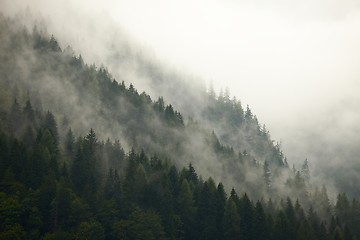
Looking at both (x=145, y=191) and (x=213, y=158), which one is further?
(x=213, y=158)

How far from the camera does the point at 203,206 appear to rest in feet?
414

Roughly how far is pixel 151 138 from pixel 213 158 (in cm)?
2724

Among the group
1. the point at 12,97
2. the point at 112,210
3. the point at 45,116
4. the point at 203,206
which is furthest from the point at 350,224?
the point at 12,97

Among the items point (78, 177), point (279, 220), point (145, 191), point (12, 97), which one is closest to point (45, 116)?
point (12, 97)

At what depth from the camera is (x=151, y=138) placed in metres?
193

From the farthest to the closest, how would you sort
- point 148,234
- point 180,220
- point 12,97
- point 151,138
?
point 151,138 < point 12,97 < point 180,220 < point 148,234

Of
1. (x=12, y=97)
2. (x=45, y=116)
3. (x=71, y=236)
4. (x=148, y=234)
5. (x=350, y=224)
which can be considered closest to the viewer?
(x=71, y=236)

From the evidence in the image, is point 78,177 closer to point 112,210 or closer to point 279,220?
point 112,210

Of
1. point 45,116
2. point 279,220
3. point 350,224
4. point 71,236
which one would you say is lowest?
point 71,236

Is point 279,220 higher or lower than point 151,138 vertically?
lower

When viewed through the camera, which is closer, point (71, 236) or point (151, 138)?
point (71, 236)

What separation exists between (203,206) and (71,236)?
→ 36.8 metres

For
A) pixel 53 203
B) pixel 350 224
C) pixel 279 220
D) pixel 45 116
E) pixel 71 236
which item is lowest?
pixel 71 236

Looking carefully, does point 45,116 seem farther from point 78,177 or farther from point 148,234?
point 148,234
